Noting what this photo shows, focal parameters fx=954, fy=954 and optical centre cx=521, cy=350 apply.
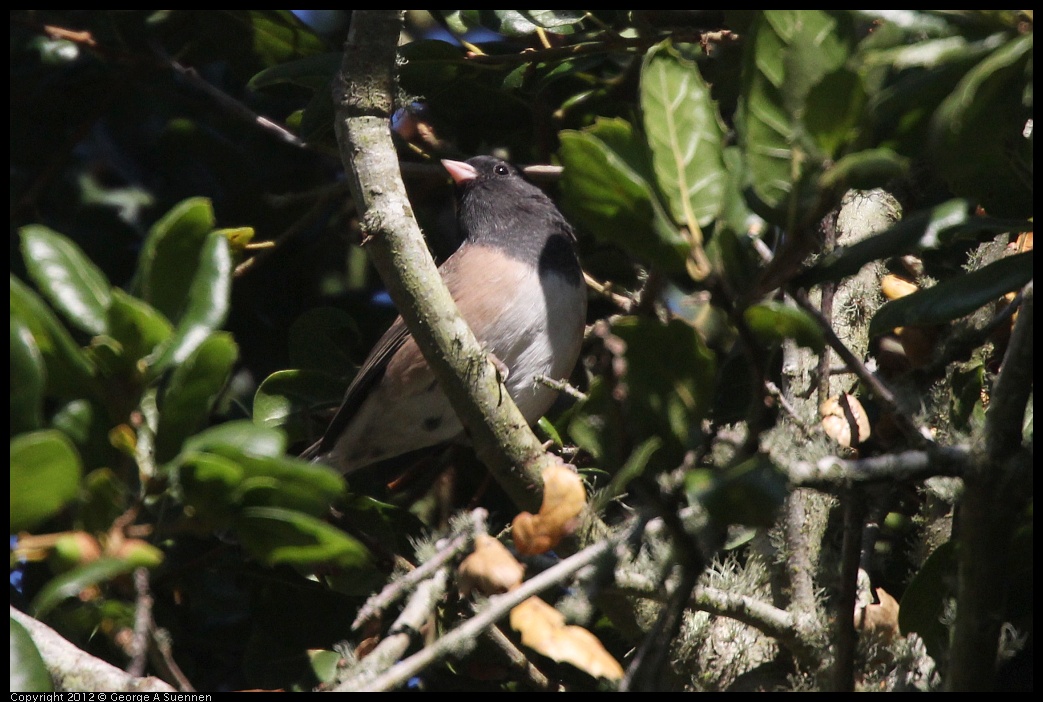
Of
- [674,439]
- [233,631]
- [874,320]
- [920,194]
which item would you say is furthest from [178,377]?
[920,194]

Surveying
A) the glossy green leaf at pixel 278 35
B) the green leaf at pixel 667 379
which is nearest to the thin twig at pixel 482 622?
the green leaf at pixel 667 379

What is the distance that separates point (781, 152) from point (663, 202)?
0.15 meters

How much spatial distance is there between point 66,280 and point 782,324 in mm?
866

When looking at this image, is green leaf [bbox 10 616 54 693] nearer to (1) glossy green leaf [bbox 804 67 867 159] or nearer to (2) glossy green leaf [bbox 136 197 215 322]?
(2) glossy green leaf [bbox 136 197 215 322]

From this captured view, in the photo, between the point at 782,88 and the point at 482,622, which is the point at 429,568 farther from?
the point at 782,88

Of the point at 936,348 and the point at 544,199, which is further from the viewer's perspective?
the point at 544,199

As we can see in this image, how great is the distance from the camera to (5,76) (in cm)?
268

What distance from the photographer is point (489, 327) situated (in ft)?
8.89

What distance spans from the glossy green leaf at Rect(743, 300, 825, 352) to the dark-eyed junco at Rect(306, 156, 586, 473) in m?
1.52

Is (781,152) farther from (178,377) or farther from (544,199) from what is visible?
(544,199)

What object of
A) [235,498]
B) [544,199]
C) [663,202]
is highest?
[544,199]

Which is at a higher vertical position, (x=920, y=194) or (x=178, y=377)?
(x=920, y=194)
